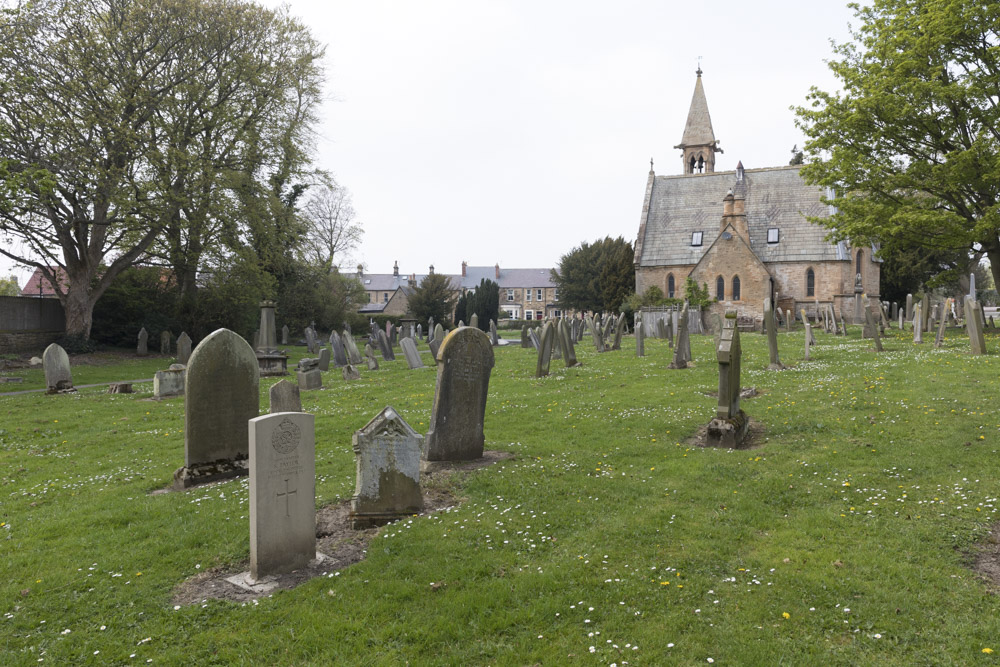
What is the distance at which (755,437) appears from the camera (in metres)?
8.37

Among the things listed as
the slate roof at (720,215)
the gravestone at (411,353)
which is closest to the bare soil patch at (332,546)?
the gravestone at (411,353)

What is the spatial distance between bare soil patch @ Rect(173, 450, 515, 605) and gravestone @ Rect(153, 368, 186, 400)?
Result: 35.3 feet

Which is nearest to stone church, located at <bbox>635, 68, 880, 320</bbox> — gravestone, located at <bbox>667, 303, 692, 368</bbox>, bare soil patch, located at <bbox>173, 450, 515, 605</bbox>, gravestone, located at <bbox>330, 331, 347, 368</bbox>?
gravestone, located at <bbox>667, 303, 692, 368</bbox>

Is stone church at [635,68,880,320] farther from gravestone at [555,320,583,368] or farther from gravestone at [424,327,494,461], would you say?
gravestone at [424,327,494,461]

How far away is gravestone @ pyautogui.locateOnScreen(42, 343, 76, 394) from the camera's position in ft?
52.4

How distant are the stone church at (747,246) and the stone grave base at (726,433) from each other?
33946mm

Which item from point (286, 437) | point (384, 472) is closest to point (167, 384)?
point (384, 472)

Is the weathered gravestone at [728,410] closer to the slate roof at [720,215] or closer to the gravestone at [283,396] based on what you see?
the gravestone at [283,396]

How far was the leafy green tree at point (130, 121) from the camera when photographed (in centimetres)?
2212

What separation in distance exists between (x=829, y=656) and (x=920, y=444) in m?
5.00

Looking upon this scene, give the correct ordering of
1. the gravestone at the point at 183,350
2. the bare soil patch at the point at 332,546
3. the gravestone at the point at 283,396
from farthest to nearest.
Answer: the gravestone at the point at 183,350 < the gravestone at the point at 283,396 < the bare soil patch at the point at 332,546

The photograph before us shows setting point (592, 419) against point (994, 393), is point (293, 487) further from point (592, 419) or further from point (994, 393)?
point (994, 393)

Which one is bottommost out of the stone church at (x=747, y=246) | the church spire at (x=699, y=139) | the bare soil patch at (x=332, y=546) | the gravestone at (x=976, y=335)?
the bare soil patch at (x=332, y=546)

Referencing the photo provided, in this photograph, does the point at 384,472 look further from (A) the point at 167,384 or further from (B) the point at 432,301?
(B) the point at 432,301
